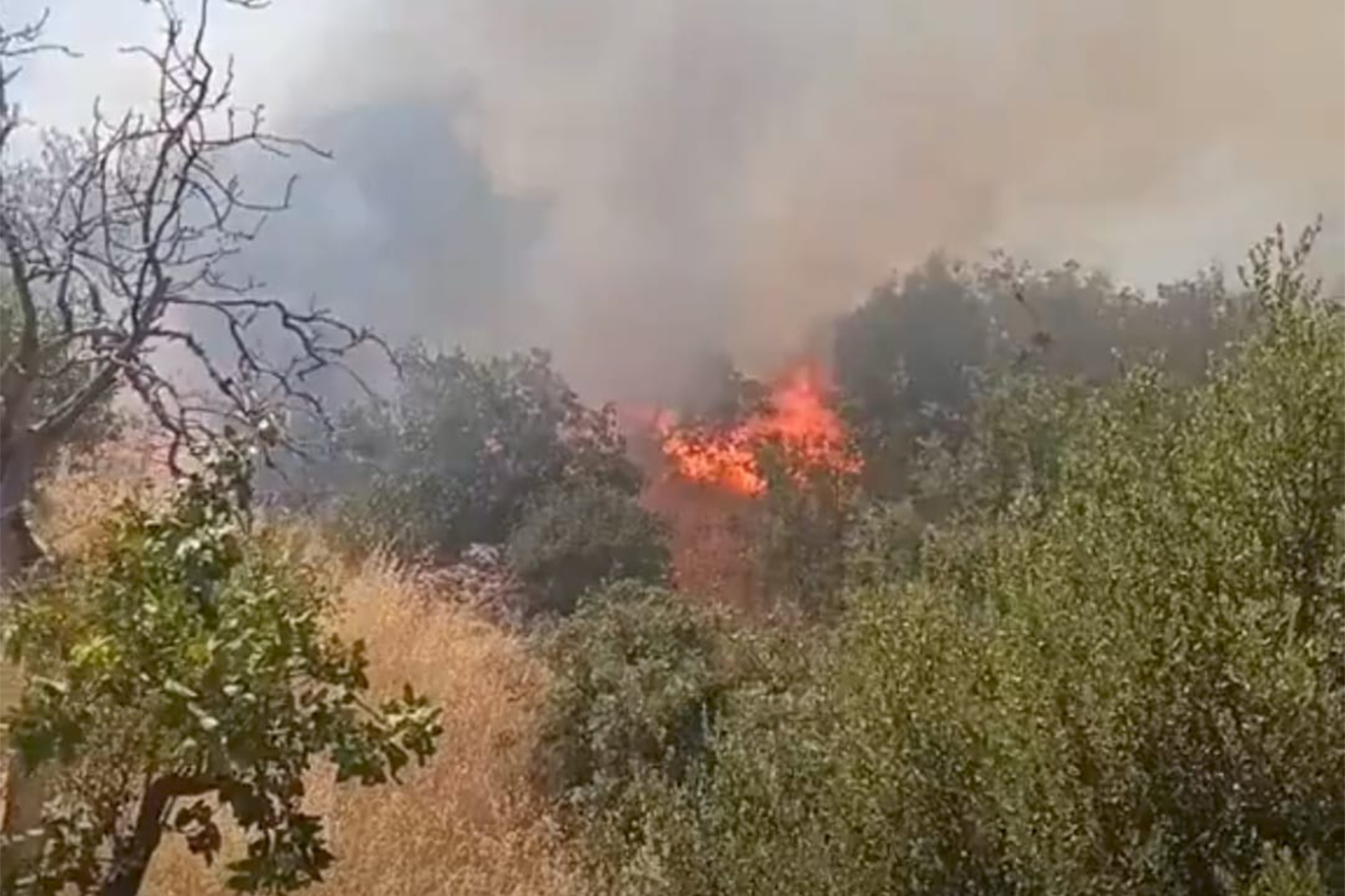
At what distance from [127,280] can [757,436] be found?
1.85 metres

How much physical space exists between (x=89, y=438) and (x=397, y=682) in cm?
112

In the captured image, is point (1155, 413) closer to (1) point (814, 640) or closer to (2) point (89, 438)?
(1) point (814, 640)

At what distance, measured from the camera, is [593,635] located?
341cm

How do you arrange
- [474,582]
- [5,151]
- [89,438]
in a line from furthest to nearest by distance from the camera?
[474,582], [89,438], [5,151]

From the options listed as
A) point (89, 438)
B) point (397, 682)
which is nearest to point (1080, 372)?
point (397, 682)

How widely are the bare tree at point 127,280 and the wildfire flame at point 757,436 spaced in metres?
1.34

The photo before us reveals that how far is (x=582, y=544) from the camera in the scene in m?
3.67

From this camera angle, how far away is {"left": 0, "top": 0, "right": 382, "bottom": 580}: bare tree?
1586 mm

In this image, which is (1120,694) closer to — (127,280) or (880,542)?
(127,280)

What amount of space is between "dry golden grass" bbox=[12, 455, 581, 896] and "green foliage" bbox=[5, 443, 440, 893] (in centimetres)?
46

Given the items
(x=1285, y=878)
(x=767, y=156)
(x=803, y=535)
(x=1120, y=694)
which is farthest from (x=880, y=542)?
(x=1285, y=878)

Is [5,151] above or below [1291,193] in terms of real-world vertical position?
below

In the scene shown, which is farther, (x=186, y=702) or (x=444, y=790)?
(x=444, y=790)

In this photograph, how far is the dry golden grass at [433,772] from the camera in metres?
2.28
